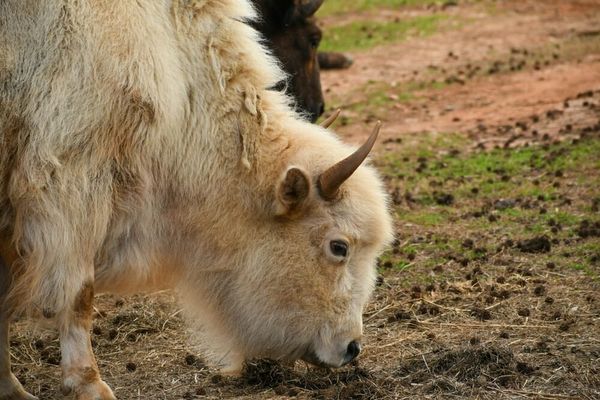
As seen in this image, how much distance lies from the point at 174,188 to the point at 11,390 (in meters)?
1.39

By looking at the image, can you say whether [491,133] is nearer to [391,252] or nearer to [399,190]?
[399,190]

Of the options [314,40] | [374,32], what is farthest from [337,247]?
[374,32]

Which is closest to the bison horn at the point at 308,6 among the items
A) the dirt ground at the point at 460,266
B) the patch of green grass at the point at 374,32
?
the dirt ground at the point at 460,266

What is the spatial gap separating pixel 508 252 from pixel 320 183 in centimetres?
281

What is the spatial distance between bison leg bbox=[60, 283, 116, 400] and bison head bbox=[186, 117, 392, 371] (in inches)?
29.8

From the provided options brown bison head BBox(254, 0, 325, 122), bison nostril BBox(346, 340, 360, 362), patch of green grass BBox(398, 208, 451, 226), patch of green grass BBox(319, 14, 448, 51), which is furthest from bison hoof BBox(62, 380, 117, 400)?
patch of green grass BBox(319, 14, 448, 51)

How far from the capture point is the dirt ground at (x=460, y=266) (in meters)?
5.84

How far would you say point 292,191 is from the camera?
18.3 feet

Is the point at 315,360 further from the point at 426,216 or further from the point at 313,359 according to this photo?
the point at 426,216

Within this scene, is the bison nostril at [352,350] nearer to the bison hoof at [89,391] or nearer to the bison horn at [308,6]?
the bison hoof at [89,391]

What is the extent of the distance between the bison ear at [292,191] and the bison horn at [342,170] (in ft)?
0.34

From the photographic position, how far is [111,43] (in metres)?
5.45

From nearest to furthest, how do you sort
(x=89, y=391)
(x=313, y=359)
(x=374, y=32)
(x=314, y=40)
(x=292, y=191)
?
(x=89, y=391) < (x=292, y=191) < (x=313, y=359) < (x=314, y=40) < (x=374, y=32)

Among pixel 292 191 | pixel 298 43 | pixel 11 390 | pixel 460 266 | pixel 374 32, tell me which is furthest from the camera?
pixel 374 32
